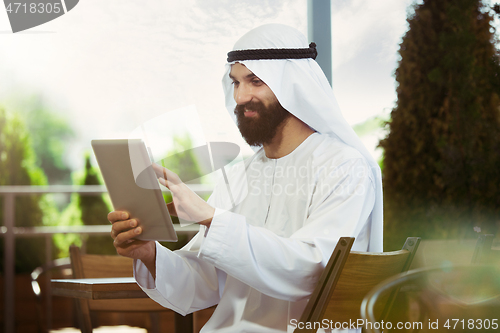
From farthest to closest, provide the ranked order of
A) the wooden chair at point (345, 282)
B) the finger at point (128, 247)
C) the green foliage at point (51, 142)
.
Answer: the green foliage at point (51, 142)
the finger at point (128, 247)
the wooden chair at point (345, 282)

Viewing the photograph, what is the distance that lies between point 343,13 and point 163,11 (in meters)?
1.08

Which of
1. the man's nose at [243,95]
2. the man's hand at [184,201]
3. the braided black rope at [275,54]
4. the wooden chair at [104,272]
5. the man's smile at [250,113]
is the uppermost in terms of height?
the braided black rope at [275,54]

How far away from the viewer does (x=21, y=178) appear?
5.08 metres

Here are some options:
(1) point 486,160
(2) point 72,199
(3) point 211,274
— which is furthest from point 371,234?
(2) point 72,199

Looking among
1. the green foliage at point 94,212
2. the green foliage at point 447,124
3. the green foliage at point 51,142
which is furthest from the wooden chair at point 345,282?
the green foliage at point 51,142

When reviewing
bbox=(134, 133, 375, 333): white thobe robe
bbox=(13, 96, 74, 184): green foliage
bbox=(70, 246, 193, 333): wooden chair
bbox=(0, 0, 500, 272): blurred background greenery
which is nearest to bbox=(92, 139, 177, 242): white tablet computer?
bbox=(134, 133, 375, 333): white thobe robe

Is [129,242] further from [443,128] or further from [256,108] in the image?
[443,128]

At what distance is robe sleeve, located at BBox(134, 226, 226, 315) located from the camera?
1.39 m

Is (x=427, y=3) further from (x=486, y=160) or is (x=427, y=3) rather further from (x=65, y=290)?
(x=65, y=290)

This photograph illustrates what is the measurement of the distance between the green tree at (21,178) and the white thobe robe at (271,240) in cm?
387

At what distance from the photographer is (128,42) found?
3.05 meters

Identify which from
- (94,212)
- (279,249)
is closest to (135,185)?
(279,249)

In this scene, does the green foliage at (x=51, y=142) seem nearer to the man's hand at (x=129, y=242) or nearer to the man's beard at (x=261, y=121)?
the man's beard at (x=261, y=121)

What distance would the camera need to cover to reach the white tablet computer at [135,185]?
3.42 ft
